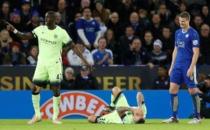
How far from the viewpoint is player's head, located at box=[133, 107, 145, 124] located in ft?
52.7

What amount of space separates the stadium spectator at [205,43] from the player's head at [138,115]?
6409 mm

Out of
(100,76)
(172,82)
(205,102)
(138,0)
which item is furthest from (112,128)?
(138,0)

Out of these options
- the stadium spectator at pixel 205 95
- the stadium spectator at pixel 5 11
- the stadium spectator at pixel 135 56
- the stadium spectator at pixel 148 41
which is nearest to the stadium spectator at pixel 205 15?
the stadium spectator at pixel 148 41

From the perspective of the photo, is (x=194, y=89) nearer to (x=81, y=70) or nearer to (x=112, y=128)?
(x=112, y=128)

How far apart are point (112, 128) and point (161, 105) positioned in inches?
235

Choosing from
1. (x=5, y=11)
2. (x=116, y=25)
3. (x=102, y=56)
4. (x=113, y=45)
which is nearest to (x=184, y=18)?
(x=102, y=56)

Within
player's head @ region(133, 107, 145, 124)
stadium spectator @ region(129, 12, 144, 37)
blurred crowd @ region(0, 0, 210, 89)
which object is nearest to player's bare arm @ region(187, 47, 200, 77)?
player's head @ region(133, 107, 145, 124)

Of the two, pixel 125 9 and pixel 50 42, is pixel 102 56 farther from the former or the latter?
pixel 50 42

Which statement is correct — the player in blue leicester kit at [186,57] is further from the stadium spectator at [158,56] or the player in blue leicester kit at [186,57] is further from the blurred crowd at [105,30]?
the stadium spectator at [158,56]

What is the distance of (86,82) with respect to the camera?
805 inches

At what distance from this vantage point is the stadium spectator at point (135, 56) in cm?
2161

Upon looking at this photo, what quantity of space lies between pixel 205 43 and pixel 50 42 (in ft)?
Answer: 24.8

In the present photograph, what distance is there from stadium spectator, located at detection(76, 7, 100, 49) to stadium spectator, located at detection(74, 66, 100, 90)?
1347mm

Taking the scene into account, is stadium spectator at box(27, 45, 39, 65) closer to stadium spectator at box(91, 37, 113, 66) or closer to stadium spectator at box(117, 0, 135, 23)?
stadium spectator at box(91, 37, 113, 66)
